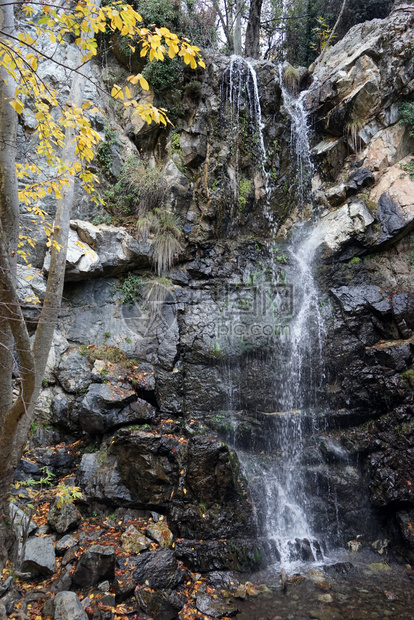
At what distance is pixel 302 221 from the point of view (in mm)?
9742

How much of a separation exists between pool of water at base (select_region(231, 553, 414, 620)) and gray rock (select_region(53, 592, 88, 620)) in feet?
6.08

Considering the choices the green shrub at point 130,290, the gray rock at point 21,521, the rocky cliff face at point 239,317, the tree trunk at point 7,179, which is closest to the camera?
the tree trunk at point 7,179

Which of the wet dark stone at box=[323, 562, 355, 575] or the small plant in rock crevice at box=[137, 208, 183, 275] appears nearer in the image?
the wet dark stone at box=[323, 562, 355, 575]

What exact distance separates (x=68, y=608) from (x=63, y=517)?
1591 mm

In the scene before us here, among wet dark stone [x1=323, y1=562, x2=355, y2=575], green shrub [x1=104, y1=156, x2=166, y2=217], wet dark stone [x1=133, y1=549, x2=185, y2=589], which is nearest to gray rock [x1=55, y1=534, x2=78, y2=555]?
wet dark stone [x1=133, y1=549, x2=185, y2=589]

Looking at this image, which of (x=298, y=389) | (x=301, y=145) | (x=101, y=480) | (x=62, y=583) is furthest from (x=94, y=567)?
(x=301, y=145)

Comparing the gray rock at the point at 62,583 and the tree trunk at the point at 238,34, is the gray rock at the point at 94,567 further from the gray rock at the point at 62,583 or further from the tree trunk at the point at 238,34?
the tree trunk at the point at 238,34

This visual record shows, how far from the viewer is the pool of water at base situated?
4363 millimetres

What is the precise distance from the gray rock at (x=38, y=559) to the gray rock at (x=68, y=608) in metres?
0.75

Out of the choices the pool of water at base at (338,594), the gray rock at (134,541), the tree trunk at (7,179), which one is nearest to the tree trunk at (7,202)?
the tree trunk at (7,179)

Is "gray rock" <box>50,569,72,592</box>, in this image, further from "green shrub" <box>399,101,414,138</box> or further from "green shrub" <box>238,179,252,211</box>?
"green shrub" <box>399,101,414,138</box>

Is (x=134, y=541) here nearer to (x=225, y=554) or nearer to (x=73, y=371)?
Answer: (x=225, y=554)

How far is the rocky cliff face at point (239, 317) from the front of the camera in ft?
19.2

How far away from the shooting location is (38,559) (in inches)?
176
